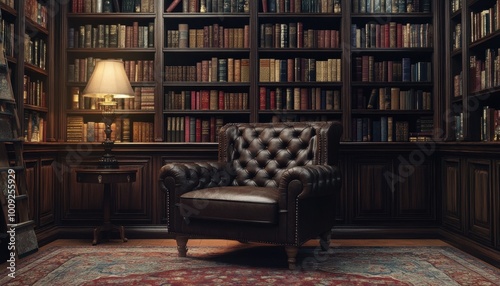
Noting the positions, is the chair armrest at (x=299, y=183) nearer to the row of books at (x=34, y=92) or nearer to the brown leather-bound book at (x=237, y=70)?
the brown leather-bound book at (x=237, y=70)

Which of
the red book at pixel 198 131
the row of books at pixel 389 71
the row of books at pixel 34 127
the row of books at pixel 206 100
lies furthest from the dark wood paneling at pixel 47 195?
the row of books at pixel 389 71

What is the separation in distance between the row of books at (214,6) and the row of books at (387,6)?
1034 mm

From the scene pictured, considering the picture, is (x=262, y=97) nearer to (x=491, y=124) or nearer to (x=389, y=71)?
(x=389, y=71)

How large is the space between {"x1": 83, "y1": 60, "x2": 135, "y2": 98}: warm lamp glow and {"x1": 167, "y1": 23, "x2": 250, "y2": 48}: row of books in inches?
27.2

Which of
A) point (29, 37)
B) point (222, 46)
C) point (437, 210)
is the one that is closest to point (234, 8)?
point (222, 46)

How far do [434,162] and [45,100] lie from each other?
11.6ft

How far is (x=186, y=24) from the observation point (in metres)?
5.02

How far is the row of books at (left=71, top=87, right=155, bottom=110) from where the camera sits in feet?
16.2

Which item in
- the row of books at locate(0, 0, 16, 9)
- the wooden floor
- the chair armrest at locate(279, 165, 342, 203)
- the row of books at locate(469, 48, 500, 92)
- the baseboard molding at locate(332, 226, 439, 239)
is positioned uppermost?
the row of books at locate(0, 0, 16, 9)

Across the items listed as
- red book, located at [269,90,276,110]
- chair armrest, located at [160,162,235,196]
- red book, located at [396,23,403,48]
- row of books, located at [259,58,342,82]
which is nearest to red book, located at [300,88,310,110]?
row of books, located at [259,58,342,82]

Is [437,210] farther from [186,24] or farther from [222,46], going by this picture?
[186,24]

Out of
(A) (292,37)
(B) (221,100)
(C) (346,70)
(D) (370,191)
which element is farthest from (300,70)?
(D) (370,191)

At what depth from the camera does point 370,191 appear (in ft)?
15.9

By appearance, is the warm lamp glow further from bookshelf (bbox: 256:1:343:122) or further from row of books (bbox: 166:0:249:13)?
bookshelf (bbox: 256:1:343:122)
